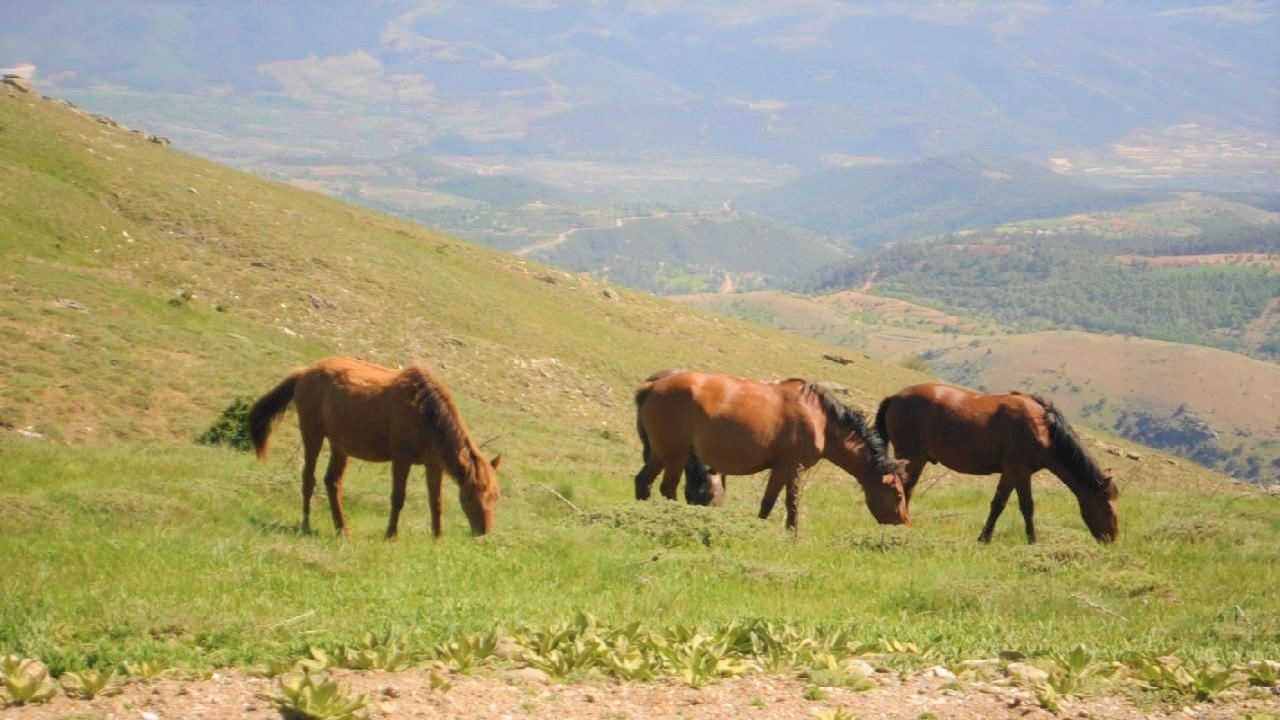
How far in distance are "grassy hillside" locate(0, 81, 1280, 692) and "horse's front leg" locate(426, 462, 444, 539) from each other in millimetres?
404

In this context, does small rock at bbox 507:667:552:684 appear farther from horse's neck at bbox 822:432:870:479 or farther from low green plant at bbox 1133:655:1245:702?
horse's neck at bbox 822:432:870:479

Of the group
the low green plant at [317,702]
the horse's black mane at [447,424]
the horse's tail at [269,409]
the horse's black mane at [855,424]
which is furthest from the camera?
the horse's black mane at [855,424]

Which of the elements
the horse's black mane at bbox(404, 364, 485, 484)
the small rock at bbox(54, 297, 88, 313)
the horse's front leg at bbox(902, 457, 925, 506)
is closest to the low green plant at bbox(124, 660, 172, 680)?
the horse's black mane at bbox(404, 364, 485, 484)

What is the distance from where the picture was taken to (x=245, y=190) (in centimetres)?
4372

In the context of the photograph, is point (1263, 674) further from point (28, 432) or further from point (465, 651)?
point (28, 432)

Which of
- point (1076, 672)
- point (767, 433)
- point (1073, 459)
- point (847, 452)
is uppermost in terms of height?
point (767, 433)

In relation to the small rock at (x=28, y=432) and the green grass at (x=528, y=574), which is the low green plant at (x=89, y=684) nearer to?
the green grass at (x=528, y=574)

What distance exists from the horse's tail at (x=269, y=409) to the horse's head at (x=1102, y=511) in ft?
35.7

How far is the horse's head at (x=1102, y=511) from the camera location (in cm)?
1595

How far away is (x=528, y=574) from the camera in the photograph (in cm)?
1147

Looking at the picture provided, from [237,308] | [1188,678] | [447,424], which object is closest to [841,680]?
[1188,678]

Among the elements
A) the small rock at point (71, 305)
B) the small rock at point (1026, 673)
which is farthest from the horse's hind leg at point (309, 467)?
the small rock at point (71, 305)

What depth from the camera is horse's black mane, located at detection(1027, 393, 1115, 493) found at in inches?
627

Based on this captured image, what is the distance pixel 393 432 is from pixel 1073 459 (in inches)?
369
